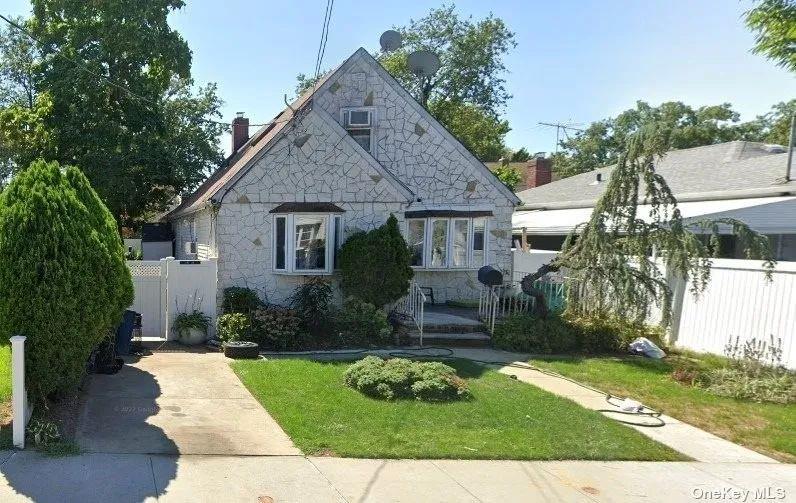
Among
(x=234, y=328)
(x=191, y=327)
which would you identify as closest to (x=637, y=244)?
(x=234, y=328)

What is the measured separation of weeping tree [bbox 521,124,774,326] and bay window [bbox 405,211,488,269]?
12.3 ft

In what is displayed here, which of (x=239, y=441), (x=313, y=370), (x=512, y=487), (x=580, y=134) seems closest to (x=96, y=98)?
(x=313, y=370)

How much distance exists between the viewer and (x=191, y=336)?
39.0 feet

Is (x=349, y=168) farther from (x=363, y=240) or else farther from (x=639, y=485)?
(x=639, y=485)

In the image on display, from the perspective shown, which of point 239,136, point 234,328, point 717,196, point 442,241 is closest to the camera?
point 234,328

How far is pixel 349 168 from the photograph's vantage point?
13531 mm

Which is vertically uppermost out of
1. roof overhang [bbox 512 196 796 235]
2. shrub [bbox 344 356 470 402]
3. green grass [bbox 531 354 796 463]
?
roof overhang [bbox 512 196 796 235]

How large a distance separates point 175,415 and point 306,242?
6.53 metres

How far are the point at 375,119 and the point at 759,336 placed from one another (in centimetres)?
986

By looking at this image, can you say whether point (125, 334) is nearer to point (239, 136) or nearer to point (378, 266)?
point (378, 266)

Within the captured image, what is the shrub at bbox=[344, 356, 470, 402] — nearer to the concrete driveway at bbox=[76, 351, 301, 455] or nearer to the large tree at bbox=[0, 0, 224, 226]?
the concrete driveway at bbox=[76, 351, 301, 455]

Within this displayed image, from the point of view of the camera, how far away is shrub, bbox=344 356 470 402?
8.50 m

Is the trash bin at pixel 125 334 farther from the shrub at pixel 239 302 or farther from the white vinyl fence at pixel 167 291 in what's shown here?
the shrub at pixel 239 302

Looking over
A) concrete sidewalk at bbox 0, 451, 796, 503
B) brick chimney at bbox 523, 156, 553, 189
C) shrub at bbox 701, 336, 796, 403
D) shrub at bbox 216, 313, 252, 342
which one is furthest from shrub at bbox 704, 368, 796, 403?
brick chimney at bbox 523, 156, 553, 189
